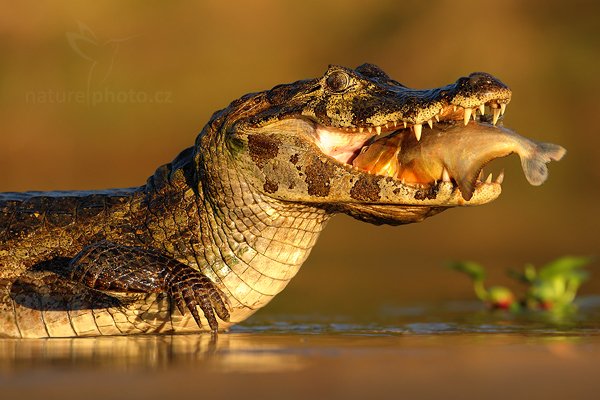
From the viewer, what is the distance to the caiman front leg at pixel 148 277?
5543 mm

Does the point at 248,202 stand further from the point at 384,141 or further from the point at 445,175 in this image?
the point at 445,175

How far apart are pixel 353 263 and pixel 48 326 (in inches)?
297

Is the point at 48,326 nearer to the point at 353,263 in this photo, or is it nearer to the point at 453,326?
the point at 453,326

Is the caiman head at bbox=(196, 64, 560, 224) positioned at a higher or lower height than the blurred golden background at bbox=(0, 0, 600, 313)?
lower

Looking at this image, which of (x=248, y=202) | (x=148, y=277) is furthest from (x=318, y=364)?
(x=248, y=202)

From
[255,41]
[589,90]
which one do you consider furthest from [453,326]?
[255,41]

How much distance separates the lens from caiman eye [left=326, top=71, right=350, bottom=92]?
5.85 metres

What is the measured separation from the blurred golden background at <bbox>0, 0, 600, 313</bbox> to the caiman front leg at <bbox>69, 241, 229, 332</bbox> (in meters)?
9.50

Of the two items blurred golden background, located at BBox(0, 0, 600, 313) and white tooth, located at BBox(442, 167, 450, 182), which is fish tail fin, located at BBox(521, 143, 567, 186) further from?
blurred golden background, located at BBox(0, 0, 600, 313)

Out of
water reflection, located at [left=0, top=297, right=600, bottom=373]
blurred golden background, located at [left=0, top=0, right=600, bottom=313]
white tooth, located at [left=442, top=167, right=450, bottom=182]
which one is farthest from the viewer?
blurred golden background, located at [left=0, top=0, right=600, bottom=313]

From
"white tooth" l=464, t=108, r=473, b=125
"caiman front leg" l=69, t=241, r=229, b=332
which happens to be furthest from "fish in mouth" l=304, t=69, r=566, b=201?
"caiman front leg" l=69, t=241, r=229, b=332

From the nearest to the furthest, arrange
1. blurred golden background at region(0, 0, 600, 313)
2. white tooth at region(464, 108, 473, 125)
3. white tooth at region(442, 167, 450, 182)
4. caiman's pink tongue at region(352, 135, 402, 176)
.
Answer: white tooth at region(464, 108, 473, 125) → white tooth at region(442, 167, 450, 182) → caiman's pink tongue at region(352, 135, 402, 176) → blurred golden background at region(0, 0, 600, 313)

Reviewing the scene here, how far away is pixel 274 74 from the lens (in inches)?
1024

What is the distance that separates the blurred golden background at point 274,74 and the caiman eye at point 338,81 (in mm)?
9299
